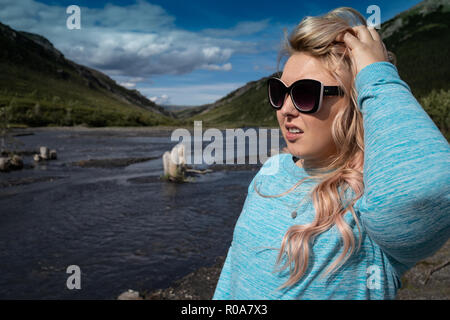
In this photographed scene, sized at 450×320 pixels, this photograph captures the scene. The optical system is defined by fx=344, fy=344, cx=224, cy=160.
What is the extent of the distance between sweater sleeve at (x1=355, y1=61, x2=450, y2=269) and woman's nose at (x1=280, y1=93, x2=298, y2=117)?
1.17 ft

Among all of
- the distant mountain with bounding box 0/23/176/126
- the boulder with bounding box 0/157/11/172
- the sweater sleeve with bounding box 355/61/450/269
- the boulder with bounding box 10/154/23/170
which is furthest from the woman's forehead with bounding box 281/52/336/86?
the distant mountain with bounding box 0/23/176/126

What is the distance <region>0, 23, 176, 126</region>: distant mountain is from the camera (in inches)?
3829

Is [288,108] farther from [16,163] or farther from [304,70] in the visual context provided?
[16,163]

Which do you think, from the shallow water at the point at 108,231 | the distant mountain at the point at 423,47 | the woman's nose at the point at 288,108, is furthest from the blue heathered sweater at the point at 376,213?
the distant mountain at the point at 423,47

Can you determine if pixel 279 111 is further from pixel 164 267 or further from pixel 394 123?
pixel 164 267

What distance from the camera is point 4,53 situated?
166m

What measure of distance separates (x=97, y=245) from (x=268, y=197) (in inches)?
456

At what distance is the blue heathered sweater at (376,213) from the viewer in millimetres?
1049

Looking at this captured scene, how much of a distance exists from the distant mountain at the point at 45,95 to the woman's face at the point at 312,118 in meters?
79.8

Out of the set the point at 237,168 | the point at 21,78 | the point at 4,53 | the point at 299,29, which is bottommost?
the point at 237,168

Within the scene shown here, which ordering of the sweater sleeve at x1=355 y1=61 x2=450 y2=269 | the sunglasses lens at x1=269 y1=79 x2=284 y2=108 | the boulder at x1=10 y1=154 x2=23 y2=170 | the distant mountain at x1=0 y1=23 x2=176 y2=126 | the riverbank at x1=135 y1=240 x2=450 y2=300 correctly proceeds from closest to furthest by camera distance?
the sweater sleeve at x1=355 y1=61 x2=450 y2=269 → the sunglasses lens at x1=269 y1=79 x2=284 y2=108 → the riverbank at x1=135 y1=240 x2=450 y2=300 → the boulder at x1=10 y1=154 x2=23 y2=170 → the distant mountain at x1=0 y1=23 x2=176 y2=126

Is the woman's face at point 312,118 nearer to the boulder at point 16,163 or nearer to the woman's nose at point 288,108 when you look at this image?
the woman's nose at point 288,108

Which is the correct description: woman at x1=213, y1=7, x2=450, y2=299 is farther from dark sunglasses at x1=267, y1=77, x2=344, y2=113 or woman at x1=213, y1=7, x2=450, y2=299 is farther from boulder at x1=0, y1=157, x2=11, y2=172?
boulder at x1=0, y1=157, x2=11, y2=172
